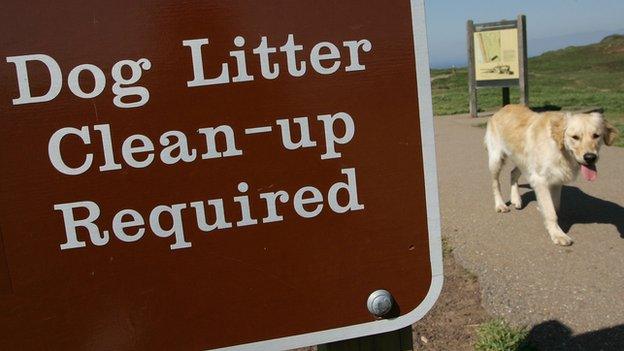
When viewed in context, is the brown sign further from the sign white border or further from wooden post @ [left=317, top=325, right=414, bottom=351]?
wooden post @ [left=317, top=325, right=414, bottom=351]

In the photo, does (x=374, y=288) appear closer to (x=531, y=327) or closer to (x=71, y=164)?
(x=71, y=164)

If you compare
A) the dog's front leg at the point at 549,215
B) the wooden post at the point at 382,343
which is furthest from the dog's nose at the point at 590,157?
the wooden post at the point at 382,343

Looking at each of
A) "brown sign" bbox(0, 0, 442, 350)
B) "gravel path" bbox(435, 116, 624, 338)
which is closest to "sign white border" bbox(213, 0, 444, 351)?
"brown sign" bbox(0, 0, 442, 350)

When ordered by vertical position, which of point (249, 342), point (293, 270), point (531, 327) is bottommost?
point (531, 327)

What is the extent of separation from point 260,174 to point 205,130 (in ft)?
0.49

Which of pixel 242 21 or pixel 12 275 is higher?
pixel 242 21

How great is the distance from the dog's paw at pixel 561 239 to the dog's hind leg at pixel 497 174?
41.5 inches

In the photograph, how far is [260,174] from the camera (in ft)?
4.13

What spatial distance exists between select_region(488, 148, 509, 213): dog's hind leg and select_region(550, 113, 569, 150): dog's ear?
107 cm

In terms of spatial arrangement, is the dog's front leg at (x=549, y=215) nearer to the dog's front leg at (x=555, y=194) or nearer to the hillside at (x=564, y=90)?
the dog's front leg at (x=555, y=194)

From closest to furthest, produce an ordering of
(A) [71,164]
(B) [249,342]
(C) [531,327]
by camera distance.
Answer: (A) [71,164], (B) [249,342], (C) [531,327]

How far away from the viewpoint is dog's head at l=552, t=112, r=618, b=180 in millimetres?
4941

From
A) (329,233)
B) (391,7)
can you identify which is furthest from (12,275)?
(391,7)

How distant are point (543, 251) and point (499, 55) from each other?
8933mm
